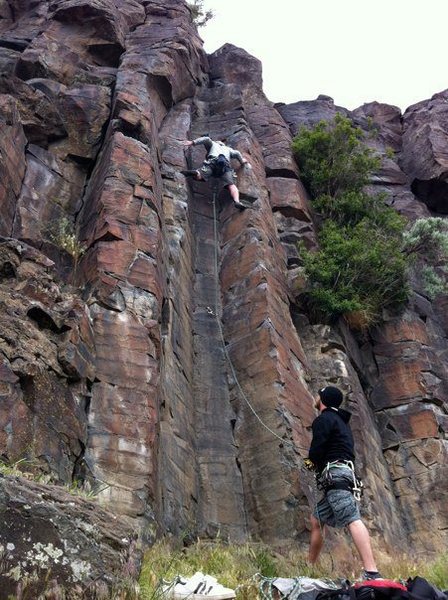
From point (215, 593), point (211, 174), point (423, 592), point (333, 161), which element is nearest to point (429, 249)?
point (333, 161)

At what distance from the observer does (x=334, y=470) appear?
7035 mm

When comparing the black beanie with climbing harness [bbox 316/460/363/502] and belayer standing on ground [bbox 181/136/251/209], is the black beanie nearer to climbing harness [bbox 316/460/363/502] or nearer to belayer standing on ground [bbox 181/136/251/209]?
climbing harness [bbox 316/460/363/502]

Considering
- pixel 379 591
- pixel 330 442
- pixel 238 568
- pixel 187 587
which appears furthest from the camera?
pixel 330 442

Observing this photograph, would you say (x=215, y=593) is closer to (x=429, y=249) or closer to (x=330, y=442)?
(x=330, y=442)

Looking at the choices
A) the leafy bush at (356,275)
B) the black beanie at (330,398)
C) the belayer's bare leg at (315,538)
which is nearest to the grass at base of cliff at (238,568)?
the belayer's bare leg at (315,538)

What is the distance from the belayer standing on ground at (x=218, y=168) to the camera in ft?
56.6

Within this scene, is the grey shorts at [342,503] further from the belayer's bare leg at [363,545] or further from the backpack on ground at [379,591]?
the backpack on ground at [379,591]

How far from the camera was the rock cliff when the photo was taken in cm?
912

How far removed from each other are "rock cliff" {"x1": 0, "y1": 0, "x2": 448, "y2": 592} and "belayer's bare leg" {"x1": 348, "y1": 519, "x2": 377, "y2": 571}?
298 centimetres

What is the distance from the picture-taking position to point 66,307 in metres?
9.70

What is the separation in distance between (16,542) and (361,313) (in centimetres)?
1304

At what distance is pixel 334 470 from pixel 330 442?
1.06 ft

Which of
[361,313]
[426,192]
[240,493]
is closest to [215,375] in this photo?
[240,493]

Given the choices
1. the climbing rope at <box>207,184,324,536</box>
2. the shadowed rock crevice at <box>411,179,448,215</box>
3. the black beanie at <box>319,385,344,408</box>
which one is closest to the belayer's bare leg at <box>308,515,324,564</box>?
the black beanie at <box>319,385,344,408</box>
